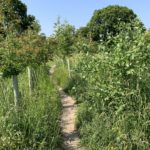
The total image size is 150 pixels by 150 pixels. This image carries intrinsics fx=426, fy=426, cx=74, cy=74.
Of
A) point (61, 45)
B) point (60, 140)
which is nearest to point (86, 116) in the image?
point (60, 140)

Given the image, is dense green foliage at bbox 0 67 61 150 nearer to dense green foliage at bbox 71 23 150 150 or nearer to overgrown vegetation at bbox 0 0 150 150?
overgrown vegetation at bbox 0 0 150 150

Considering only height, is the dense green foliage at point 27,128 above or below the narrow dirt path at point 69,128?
above

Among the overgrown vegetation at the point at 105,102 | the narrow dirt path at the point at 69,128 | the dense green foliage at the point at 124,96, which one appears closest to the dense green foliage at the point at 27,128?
the overgrown vegetation at the point at 105,102

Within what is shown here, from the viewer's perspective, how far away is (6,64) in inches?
346

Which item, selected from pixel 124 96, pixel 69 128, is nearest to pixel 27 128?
pixel 124 96

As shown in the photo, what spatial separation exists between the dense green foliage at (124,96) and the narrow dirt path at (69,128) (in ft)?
1.55

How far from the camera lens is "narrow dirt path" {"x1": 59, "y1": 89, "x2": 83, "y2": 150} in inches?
351

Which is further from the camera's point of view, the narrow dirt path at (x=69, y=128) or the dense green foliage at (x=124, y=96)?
the narrow dirt path at (x=69, y=128)

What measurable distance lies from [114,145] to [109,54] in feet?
6.51

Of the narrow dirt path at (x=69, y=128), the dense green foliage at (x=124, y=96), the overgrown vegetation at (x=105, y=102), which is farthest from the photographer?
the narrow dirt path at (x=69, y=128)

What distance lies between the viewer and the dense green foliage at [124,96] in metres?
7.06

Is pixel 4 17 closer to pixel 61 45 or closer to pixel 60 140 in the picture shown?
pixel 60 140

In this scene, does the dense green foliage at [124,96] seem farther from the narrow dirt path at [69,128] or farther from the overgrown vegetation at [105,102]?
the narrow dirt path at [69,128]

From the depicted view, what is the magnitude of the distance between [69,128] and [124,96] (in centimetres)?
331
